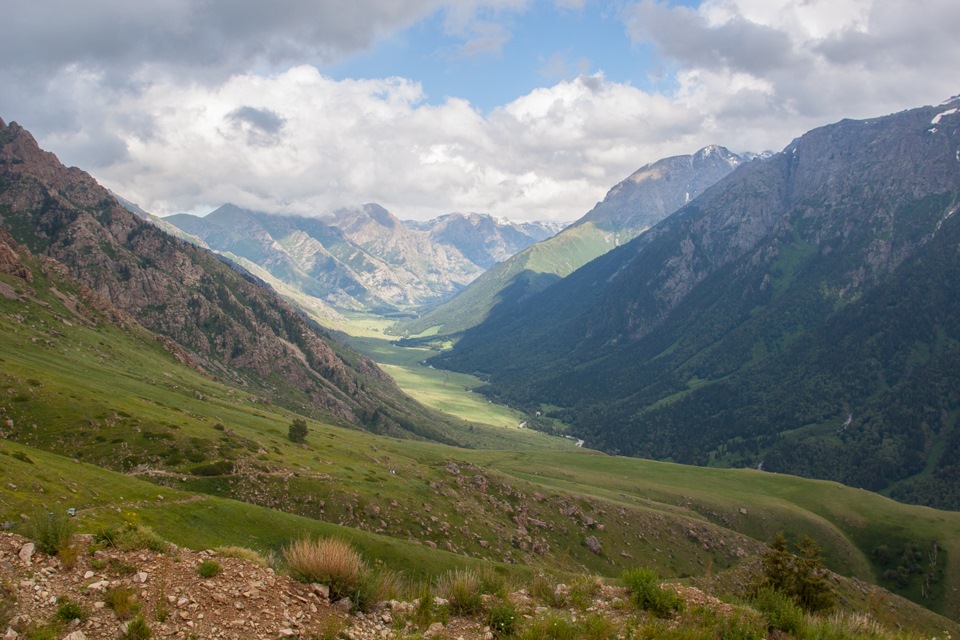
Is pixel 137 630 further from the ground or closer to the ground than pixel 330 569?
closer to the ground

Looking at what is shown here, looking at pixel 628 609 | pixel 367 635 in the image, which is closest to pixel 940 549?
pixel 628 609

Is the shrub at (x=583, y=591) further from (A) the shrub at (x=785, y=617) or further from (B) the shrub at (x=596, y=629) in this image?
(A) the shrub at (x=785, y=617)

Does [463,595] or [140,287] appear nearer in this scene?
[463,595]

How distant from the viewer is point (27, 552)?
44.5ft

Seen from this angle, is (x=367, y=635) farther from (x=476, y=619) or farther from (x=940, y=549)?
(x=940, y=549)

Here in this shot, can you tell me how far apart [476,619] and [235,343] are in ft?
646

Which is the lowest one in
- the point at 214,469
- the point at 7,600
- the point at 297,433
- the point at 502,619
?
the point at 297,433

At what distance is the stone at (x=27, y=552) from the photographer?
44.0 feet

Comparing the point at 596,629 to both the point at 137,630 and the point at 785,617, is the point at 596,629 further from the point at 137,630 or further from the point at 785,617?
the point at 137,630

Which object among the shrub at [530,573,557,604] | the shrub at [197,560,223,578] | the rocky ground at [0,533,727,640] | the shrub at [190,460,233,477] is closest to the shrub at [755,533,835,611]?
the shrub at [530,573,557,604]

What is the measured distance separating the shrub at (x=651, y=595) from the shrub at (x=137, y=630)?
517 inches

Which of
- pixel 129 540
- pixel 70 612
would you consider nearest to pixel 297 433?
pixel 129 540

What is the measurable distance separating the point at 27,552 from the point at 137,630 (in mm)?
4699

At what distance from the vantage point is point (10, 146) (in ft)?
648
